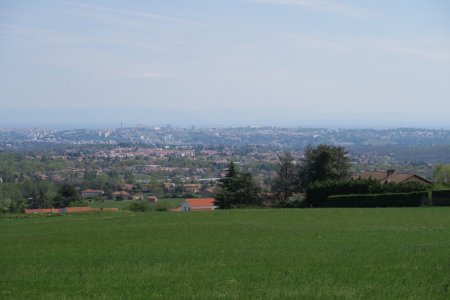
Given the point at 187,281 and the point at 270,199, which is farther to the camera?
the point at 270,199

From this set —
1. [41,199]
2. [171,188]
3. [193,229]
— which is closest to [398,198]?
[193,229]

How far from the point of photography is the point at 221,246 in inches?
850

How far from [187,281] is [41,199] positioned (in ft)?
296

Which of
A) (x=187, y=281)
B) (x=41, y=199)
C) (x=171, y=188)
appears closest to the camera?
(x=187, y=281)

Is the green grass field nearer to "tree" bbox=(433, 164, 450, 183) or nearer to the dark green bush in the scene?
the dark green bush

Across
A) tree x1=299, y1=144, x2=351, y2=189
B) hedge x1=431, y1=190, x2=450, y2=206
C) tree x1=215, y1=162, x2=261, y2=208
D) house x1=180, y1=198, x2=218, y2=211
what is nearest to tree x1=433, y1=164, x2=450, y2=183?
tree x1=299, y1=144, x2=351, y2=189

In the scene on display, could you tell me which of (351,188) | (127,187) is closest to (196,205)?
(351,188)

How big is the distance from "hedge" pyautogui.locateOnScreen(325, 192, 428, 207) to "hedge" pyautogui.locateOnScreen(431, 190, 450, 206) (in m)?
0.64

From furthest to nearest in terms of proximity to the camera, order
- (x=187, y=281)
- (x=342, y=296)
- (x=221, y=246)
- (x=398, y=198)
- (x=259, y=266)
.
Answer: (x=398, y=198) → (x=221, y=246) → (x=259, y=266) → (x=187, y=281) → (x=342, y=296)

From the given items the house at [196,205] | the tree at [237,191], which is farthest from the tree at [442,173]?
the house at [196,205]

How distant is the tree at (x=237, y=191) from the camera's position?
67.8m

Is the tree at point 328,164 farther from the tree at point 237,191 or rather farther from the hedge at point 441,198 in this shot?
the hedge at point 441,198

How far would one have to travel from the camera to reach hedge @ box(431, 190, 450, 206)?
4508 cm

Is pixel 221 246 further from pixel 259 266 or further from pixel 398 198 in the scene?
pixel 398 198
